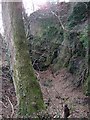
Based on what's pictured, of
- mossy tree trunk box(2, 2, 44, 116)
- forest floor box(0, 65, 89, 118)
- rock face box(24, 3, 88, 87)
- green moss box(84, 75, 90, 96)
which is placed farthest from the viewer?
rock face box(24, 3, 88, 87)

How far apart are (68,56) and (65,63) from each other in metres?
0.31

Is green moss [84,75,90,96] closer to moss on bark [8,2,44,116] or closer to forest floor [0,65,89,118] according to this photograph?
forest floor [0,65,89,118]

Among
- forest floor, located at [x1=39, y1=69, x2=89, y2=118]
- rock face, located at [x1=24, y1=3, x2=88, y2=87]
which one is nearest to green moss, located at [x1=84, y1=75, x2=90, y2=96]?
forest floor, located at [x1=39, y1=69, x2=89, y2=118]

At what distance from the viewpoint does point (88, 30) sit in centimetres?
862

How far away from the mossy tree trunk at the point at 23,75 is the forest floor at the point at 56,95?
697 mm

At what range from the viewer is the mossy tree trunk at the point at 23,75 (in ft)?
20.5

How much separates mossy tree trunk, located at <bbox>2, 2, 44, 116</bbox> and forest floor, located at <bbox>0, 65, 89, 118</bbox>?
0.70m

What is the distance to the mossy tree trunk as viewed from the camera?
6246 mm

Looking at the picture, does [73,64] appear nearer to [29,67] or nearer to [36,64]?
[36,64]

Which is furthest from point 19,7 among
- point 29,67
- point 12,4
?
point 29,67

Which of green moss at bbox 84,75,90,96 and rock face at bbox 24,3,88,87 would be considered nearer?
green moss at bbox 84,75,90,96

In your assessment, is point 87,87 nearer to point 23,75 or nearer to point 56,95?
point 56,95

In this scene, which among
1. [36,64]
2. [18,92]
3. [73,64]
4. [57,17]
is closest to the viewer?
[18,92]

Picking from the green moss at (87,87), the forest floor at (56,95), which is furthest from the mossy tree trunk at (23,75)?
the green moss at (87,87)
